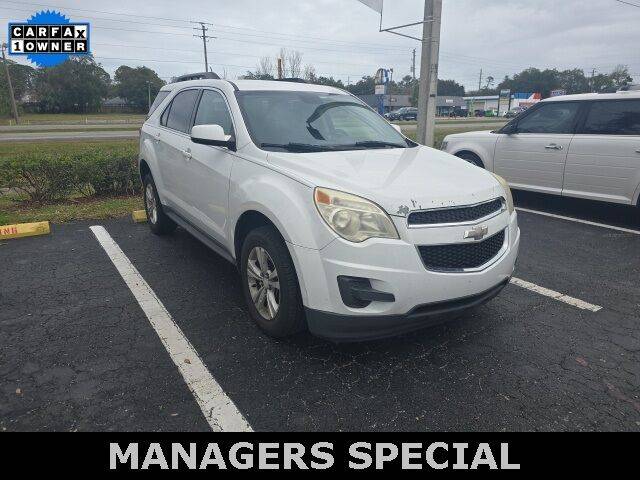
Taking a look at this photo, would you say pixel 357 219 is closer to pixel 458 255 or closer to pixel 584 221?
pixel 458 255

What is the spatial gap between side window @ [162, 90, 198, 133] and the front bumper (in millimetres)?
2576

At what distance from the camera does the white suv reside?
267 cm

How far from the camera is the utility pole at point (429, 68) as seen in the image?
9523mm

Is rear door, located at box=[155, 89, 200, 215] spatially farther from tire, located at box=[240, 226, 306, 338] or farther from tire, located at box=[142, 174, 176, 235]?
tire, located at box=[240, 226, 306, 338]

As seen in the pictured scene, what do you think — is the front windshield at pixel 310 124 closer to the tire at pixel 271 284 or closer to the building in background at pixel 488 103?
the tire at pixel 271 284

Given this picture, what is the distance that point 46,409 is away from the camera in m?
2.54

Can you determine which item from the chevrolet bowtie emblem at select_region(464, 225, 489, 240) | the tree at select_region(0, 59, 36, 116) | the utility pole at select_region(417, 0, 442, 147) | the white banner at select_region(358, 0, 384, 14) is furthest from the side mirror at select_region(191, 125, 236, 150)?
the tree at select_region(0, 59, 36, 116)

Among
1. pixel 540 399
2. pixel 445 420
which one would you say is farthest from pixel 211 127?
pixel 540 399

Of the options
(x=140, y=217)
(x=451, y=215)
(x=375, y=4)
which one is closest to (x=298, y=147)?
(x=451, y=215)

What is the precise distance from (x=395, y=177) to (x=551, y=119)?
5.15m

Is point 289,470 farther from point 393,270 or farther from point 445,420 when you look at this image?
point 393,270

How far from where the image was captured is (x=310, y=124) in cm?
385

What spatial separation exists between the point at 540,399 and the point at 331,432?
126cm

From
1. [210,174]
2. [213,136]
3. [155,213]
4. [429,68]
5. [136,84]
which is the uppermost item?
[136,84]
